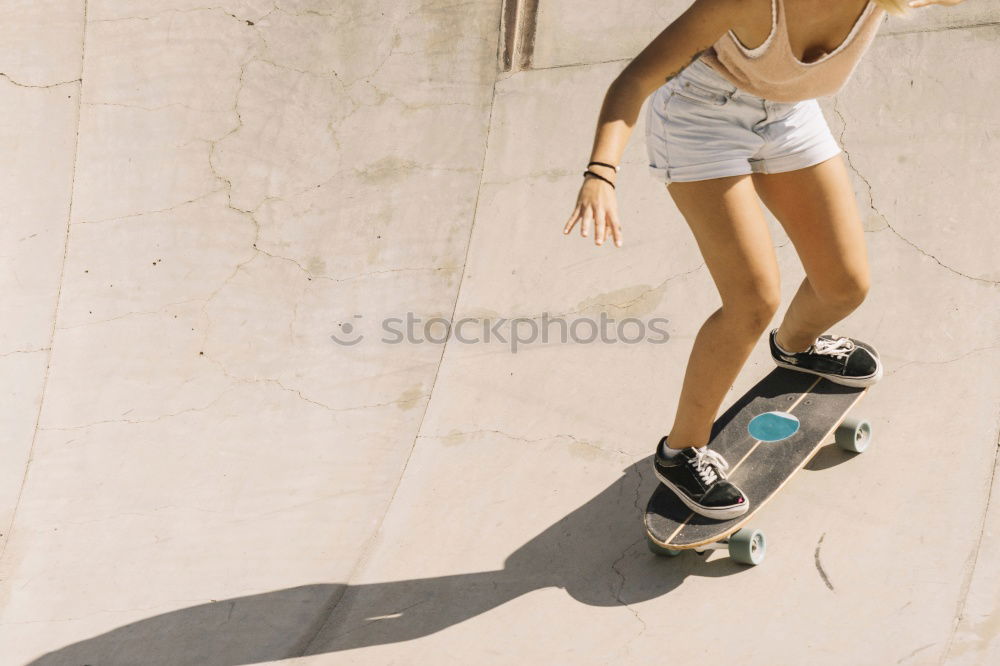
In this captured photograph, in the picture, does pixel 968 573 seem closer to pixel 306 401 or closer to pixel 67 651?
pixel 306 401

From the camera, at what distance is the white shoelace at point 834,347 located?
331 centimetres

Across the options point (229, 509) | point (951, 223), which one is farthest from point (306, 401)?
point (951, 223)

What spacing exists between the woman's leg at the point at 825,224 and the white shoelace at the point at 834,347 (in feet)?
1.47

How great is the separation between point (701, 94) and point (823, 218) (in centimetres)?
56

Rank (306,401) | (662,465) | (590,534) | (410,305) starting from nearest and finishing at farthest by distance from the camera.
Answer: (662,465) < (590,534) < (306,401) < (410,305)

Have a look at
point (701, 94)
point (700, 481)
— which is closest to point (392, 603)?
point (700, 481)

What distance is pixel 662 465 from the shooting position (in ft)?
10.00

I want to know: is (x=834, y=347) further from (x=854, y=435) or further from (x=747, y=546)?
(x=747, y=546)

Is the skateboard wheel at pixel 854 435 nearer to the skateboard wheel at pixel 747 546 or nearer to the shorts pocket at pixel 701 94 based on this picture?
the skateboard wheel at pixel 747 546

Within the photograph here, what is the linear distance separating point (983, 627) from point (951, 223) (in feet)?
5.75


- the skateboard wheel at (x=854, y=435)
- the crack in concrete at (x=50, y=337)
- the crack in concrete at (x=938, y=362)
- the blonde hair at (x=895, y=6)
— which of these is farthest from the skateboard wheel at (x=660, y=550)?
the crack in concrete at (x=50, y=337)

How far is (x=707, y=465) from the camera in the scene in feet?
9.90

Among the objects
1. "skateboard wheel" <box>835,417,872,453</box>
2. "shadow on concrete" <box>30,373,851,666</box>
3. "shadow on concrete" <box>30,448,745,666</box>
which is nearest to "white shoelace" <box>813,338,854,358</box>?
"skateboard wheel" <box>835,417,872,453</box>

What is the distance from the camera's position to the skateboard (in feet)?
9.68
